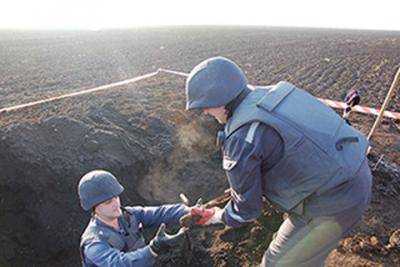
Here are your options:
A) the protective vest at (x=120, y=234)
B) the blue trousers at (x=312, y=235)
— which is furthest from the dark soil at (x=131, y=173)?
the blue trousers at (x=312, y=235)

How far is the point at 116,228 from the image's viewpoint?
13.3 feet

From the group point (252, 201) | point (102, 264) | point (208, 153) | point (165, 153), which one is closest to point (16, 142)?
point (165, 153)

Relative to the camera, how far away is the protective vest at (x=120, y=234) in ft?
12.9

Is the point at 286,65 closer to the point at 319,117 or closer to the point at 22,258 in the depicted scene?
the point at 22,258

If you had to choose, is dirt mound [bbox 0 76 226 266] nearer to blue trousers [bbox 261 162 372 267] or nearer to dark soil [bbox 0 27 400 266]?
dark soil [bbox 0 27 400 266]

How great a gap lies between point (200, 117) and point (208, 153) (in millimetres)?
907

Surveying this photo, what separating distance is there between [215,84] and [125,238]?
1.78m

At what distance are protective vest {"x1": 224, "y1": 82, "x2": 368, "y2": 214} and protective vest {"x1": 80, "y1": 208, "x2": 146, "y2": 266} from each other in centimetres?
152

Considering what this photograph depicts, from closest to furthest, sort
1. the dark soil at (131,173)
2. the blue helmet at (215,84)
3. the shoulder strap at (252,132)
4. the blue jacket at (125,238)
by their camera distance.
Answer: the shoulder strap at (252,132)
the blue helmet at (215,84)
the blue jacket at (125,238)
the dark soil at (131,173)

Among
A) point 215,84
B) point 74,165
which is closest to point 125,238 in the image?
point 215,84

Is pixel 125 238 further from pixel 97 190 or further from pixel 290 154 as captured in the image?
pixel 290 154

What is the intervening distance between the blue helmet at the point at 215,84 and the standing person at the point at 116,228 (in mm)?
1258

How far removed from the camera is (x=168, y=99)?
938cm

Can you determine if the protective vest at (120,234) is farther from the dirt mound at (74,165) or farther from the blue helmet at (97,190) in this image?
the dirt mound at (74,165)
